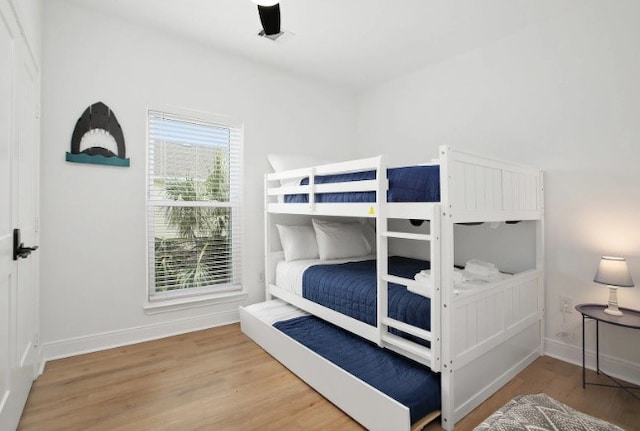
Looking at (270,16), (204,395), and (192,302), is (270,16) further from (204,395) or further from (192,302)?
(192,302)

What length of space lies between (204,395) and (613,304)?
2605 mm

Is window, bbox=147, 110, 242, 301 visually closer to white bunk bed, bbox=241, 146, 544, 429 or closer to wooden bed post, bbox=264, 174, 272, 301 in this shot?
wooden bed post, bbox=264, 174, 272, 301

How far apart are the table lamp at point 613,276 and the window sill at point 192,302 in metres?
2.82

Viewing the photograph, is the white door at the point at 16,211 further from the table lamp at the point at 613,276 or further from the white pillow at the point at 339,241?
the table lamp at the point at 613,276

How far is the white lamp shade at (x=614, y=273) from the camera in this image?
1981mm

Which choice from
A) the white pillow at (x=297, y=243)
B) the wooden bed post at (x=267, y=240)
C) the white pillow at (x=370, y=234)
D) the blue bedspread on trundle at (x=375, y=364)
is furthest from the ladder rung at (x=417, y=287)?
the white pillow at (x=370, y=234)

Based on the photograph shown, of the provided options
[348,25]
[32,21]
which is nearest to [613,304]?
[348,25]

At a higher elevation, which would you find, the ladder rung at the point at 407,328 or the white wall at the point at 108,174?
the white wall at the point at 108,174

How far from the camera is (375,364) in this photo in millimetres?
1915

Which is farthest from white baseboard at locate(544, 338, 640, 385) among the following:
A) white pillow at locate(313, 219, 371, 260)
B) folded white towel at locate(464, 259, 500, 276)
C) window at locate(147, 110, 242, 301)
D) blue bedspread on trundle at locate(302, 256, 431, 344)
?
window at locate(147, 110, 242, 301)

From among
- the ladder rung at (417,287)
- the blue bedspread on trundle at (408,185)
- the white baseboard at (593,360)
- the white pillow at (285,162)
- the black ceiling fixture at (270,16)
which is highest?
the black ceiling fixture at (270,16)

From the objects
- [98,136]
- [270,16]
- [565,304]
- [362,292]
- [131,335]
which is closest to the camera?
[270,16]

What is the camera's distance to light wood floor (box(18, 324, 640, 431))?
171 centimetres

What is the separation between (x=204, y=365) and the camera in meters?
2.34
